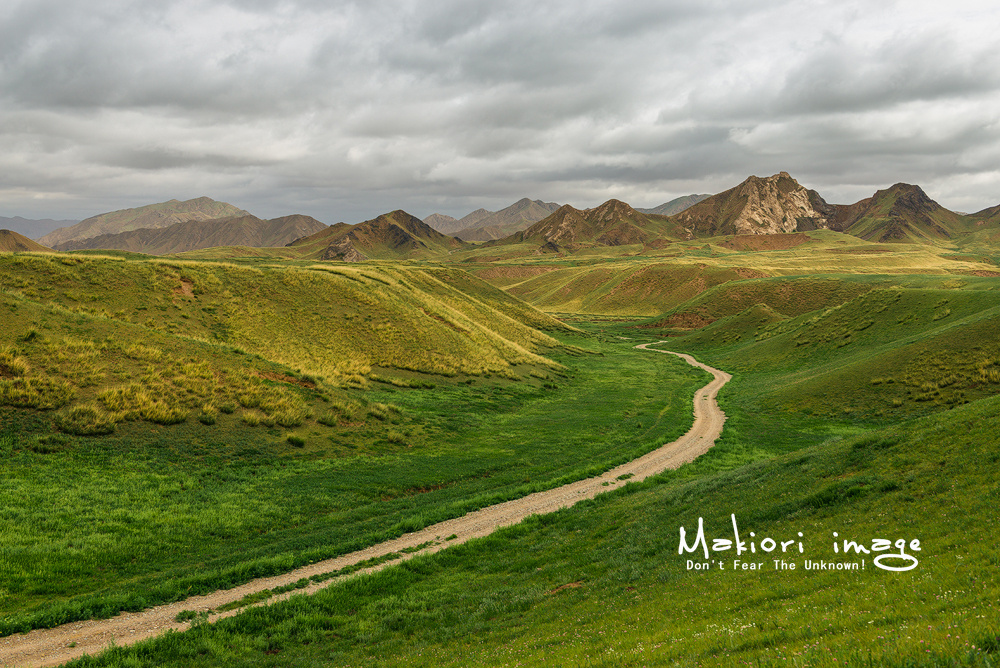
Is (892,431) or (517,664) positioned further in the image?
(892,431)

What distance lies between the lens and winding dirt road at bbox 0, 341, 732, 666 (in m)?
13.1

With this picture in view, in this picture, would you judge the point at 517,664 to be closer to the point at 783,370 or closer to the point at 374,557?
the point at 374,557

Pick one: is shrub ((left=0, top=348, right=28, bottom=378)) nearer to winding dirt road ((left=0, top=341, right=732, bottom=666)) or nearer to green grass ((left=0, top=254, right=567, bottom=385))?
green grass ((left=0, top=254, right=567, bottom=385))

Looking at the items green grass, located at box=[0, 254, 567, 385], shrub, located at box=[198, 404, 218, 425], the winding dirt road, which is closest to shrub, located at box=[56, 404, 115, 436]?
shrub, located at box=[198, 404, 218, 425]

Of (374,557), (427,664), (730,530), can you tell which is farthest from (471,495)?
(427,664)

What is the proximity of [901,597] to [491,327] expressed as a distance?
8404cm

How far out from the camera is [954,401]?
37031 millimetres

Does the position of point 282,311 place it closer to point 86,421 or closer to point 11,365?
point 11,365

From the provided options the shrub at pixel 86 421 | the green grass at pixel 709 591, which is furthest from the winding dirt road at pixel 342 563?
the shrub at pixel 86 421

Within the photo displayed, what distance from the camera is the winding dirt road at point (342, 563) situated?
13078 millimetres

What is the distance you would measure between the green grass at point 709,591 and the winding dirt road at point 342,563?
1126mm

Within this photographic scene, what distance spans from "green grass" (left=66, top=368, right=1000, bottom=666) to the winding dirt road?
3.69ft

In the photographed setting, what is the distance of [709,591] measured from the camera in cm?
1200

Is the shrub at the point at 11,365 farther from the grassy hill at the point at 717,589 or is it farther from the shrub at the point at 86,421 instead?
the grassy hill at the point at 717,589
